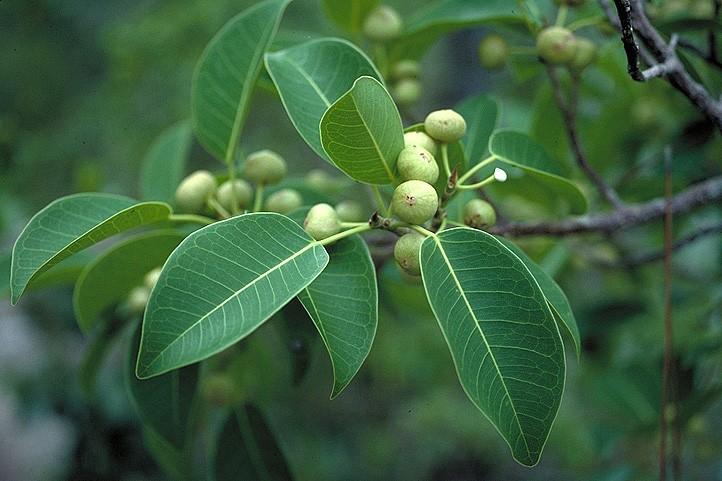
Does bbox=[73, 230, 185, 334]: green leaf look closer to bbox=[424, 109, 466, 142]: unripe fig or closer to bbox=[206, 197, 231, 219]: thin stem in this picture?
bbox=[206, 197, 231, 219]: thin stem

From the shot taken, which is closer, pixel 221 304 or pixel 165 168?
pixel 221 304

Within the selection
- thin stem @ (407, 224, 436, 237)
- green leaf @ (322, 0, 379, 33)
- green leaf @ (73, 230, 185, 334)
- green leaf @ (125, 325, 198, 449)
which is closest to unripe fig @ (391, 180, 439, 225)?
thin stem @ (407, 224, 436, 237)

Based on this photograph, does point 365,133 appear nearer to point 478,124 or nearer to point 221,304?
point 221,304

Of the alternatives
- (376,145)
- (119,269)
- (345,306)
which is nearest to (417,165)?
(376,145)

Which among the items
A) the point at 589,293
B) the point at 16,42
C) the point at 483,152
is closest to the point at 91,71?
the point at 16,42

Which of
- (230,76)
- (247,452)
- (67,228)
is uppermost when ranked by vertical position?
(230,76)

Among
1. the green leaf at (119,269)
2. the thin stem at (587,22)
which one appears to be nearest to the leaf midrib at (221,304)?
the green leaf at (119,269)
